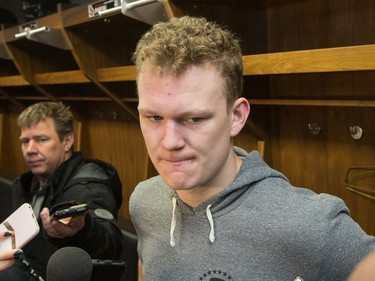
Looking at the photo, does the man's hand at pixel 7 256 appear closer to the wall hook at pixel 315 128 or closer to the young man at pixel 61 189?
the young man at pixel 61 189

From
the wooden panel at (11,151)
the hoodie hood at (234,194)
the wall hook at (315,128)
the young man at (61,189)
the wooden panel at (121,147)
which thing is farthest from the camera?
the wooden panel at (11,151)

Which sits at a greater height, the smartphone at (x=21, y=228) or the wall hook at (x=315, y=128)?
the wall hook at (x=315, y=128)

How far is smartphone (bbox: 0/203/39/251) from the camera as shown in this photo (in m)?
1.35

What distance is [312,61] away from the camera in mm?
1396

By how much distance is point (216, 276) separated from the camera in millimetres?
927

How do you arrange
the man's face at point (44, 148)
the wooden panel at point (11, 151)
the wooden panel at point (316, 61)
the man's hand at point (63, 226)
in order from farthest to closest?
the wooden panel at point (11, 151) < the man's face at point (44, 148) < the man's hand at point (63, 226) < the wooden panel at point (316, 61)

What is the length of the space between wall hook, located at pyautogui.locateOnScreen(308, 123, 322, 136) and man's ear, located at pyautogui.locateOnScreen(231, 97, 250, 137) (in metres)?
1.00

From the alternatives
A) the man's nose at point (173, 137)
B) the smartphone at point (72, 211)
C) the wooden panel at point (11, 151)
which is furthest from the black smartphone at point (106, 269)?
the wooden panel at point (11, 151)

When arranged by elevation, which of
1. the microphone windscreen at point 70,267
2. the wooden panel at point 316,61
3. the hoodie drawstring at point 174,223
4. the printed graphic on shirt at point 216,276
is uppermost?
the wooden panel at point 316,61

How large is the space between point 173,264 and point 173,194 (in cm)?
16

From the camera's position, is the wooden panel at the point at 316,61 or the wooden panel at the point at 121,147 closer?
the wooden panel at the point at 316,61

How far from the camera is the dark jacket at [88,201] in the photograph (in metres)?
1.60

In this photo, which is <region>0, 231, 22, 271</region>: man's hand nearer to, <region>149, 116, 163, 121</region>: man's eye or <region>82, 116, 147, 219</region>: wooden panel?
<region>149, 116, 163, 121</region>: man's eye

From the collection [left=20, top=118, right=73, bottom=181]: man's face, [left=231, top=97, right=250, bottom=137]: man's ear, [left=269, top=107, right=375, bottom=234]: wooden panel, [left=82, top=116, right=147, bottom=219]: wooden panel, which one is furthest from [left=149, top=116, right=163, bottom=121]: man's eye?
[left=82, top=116, right=147, bottom=219]: wooden panel
